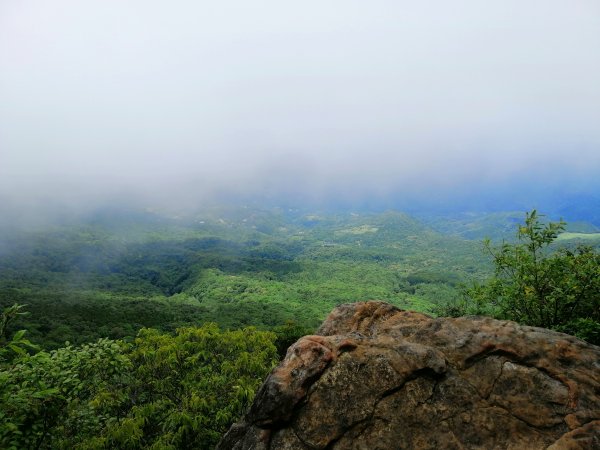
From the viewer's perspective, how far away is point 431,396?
28.7ft

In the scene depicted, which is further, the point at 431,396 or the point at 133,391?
the point at 133,391

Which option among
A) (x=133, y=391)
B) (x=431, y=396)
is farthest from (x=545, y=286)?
(x=133, y=391)

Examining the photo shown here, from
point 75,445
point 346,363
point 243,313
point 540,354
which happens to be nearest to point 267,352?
point 75,445

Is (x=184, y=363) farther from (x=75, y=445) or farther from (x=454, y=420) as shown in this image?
(x=454, y=420)

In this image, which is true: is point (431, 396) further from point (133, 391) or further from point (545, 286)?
point (133, 391)

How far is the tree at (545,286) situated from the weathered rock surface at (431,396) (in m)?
5.14

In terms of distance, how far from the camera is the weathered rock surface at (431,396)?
8078 mm

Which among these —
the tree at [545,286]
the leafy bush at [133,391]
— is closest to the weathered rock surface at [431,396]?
the leafy bush at [133,391]

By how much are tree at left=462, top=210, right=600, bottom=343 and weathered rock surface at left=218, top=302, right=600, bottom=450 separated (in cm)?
514

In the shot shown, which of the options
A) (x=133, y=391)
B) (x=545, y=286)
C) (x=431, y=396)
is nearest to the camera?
(x=431, y=396)

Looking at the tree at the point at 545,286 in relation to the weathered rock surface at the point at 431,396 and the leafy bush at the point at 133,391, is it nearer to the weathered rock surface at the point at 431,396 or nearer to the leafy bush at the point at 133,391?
the weathered rock surface at the point at 431,396

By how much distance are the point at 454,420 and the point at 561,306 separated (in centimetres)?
1041

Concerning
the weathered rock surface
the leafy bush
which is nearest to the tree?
the weathered rock surface

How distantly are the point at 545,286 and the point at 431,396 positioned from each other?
10133 mm
